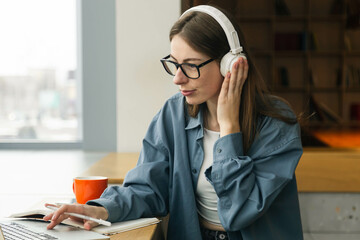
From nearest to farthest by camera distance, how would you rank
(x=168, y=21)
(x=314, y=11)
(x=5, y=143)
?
(x=168, y=21)
(x=5, y=143)
(x=314, y=11)

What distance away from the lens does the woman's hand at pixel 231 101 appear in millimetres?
1279

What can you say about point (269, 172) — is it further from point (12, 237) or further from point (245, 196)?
point (12, 237)

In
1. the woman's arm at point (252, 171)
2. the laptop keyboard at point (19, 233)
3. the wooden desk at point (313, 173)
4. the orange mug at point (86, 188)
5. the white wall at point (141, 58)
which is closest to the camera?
the laptop keyboard at point (19, 233)

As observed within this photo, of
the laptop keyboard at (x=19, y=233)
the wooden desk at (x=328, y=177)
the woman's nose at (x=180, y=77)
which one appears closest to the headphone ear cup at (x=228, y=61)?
the woman's nose at (x=180, y=77)

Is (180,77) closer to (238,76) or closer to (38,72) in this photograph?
(238,76)

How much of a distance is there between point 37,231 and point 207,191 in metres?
0.54

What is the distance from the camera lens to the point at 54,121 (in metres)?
4.79

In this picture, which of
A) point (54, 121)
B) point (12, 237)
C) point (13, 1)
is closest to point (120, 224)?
point (12, 237)

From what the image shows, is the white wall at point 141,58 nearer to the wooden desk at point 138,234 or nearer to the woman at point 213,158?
the woman at point 213,158

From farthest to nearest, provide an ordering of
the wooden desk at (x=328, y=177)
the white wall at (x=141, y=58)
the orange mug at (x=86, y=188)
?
the white wall at (x=141, y=58) → the wooden desk at (x=328, y=177) → the orange mug at (x=86, y=188)

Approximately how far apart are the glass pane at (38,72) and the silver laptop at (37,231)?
3.61 meters

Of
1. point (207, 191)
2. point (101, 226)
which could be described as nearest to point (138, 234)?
point (101, 226)

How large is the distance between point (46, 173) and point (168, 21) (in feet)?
4.69

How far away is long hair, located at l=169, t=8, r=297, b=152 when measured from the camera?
1263mm
